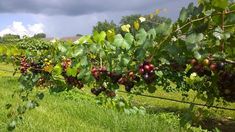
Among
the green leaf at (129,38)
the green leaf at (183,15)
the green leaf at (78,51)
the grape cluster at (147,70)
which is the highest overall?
the green leaf at (183,15)

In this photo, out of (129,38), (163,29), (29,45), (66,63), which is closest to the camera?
(163,29)

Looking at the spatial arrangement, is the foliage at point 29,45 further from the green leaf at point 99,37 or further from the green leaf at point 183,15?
the green leaf at point 183,15

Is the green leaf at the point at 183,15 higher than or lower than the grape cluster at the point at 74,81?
higher

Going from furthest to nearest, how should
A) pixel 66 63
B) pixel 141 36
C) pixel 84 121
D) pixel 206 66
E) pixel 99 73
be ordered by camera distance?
1. pixel 84 121
2. pixel 66 63
3. pixel 99 73
4. pixel 141 36
5. pixel 206 66

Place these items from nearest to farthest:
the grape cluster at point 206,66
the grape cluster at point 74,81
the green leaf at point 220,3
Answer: the green leaf at point 220,3 → the grape cluster at point 206,66 → the grape cluster at point 74,81

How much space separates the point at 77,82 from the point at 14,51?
0.66 metres

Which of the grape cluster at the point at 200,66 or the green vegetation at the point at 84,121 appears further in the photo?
the green vegetation at the point at 84,121

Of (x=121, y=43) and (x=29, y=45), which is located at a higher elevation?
(x=121, y=43)

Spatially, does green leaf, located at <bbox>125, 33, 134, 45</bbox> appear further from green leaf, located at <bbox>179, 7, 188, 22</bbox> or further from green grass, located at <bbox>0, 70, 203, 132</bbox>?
green grass, located at <bbox>0, 70, 203, 132</bbox>

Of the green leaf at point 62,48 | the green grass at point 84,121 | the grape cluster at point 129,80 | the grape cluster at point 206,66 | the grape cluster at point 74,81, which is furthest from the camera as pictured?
the green grass at point 84,121

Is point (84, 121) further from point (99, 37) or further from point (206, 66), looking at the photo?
point (206, 66)

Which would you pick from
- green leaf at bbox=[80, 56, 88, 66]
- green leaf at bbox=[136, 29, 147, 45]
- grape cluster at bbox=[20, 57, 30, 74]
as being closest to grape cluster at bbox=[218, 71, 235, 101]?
green leaf at bbox=[136, 29, 147, 45]

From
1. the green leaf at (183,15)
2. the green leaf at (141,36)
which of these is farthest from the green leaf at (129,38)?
the green leaf at (183,15)

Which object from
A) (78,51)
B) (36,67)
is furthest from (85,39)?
(36,67)
